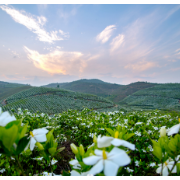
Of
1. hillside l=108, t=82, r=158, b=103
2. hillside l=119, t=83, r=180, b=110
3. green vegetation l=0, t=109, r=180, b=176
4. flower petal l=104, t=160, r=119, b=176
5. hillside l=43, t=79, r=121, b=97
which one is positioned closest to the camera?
flower petal l=104, t=160, r=119, b=176

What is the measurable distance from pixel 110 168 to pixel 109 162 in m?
0.03

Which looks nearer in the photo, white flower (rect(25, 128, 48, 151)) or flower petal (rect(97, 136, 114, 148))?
flower petal (rect(97, 136, 114, 148))

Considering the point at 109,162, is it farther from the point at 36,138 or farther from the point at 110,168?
the point at 36,138

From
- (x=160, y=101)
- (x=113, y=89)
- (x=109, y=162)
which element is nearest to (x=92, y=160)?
(x=109, y=162)

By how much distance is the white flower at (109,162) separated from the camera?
17.0 inches

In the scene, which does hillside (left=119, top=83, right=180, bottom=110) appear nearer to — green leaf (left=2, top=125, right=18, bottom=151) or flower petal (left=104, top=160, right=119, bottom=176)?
flower petal (left=104, top=160, right=119, bottom=176)

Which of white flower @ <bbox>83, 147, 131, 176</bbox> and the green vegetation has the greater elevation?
white flower @ <bbox>83, 147, 131, 176</bbox>

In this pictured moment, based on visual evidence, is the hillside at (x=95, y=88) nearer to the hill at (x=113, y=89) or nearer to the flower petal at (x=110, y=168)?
the hill at (x=113, y=89)

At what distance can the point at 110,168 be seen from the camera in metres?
0.44

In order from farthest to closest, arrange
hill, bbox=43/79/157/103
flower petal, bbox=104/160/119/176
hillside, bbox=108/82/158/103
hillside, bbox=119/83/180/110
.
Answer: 1. hill, bbox=43/79/157/103
2. hillside, bbox=108/82/158/103
3. hillside, bbox=119/83/180/110
4. flower petal, bbox=104/160/119/176

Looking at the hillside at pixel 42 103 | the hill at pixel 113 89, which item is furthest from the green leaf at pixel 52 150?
the hill at pixel 113 89

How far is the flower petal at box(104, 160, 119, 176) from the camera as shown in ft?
1.37

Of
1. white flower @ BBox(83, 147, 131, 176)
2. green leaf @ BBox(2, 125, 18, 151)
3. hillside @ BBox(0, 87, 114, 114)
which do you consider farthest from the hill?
green leaf @ BBox(2, 125, 18, 151)

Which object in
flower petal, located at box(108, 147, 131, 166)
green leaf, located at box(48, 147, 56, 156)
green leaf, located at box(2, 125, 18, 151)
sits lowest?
green leaf, located at box(48, 147, 56, 156)
